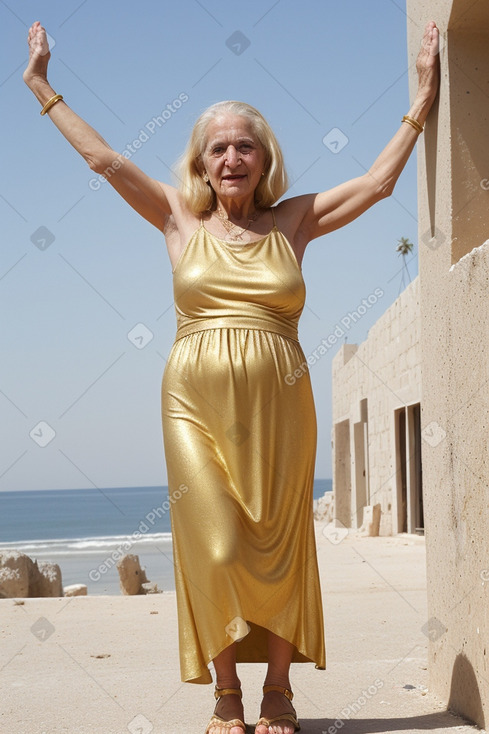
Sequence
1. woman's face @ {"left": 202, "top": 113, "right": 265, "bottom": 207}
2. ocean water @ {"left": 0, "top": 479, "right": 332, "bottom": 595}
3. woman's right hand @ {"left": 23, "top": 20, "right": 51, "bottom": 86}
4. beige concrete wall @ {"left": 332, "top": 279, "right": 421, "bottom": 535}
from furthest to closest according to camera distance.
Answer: ocean water @ {"left": 0, "top": 479, "right": 332, "bottom": 595} → beige concrete wall @ {"left": 332, "top": 279, "right": 421, "bottom": 535} → woman's right hand @ {"left": 23, "top": 20, "right": 51, "bottom": 86} → woman's face @ {"left": 202, "top": 113, "right": 265, "bottom": 207}

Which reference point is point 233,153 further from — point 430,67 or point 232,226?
point 430,67

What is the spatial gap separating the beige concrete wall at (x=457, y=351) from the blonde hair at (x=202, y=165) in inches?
27.2

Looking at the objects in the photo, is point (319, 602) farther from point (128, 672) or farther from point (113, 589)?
point (113, 589)

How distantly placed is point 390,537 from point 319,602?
12.1 m

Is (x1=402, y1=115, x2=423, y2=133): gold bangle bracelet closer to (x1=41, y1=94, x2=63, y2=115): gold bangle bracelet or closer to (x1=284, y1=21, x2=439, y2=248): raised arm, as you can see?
(x1=284, y1=21, x2=439, y2=248): raised arm

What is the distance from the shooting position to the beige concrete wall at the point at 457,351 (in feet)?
10.2

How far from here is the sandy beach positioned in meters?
3.47

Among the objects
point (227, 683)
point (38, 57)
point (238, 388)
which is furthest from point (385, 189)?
point (227, 683)

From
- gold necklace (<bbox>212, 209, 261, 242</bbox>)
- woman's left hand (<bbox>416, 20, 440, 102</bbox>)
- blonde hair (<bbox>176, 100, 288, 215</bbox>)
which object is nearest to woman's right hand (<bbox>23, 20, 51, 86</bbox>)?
blonde hair (<bbox>176, 100, 288, 215</bbox>)

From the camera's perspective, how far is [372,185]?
3.48 metres

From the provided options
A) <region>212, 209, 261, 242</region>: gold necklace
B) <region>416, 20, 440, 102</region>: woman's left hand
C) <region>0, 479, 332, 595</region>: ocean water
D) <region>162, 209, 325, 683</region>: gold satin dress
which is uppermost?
<region>416, 20, 440, 102</region>: woman's left hand

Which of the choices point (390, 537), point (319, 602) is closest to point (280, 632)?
point (319, 602)

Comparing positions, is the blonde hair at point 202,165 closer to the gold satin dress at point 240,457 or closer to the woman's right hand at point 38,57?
the gold satin dress at point 240,457

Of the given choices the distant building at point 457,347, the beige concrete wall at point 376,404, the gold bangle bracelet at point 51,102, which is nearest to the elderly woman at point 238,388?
the gold bangle bracelet at point 51,102
